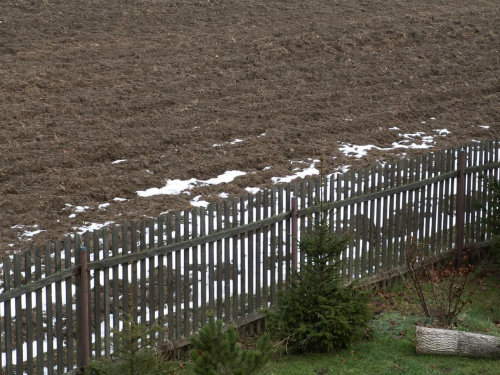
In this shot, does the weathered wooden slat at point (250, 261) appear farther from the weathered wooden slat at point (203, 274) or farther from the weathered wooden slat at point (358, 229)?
the weathered wooden slat at point (358, 229)

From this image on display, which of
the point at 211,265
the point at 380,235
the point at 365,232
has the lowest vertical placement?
the point at 380,235

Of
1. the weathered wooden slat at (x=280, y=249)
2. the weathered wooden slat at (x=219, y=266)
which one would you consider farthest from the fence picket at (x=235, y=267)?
the weathered wooden slat at (x=280, y=249)

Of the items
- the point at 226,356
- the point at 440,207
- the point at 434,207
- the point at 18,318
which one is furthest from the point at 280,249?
the point at 18,318

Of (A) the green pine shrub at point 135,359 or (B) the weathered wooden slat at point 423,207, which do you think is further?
(B) the weathered wooden slat at point 423,207

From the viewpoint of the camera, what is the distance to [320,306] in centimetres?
705

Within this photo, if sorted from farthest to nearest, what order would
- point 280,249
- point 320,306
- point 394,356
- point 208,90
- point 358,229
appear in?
point 208,90 < point 358,229 < point 280,249 < point 394,356 < point 320,306

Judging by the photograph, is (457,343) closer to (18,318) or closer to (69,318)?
(69,318)

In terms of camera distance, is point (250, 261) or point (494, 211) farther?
point (494, 211)

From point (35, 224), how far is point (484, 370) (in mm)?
5883

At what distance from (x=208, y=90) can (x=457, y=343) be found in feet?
35.1

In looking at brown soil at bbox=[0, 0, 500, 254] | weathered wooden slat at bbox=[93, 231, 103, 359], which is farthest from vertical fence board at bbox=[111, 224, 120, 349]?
brown soil at bbox=[0, 0, 500, 254]

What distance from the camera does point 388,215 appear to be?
9094 millimetres

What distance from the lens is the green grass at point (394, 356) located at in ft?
22.7

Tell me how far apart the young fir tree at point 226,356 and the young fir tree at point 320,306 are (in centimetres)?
170
